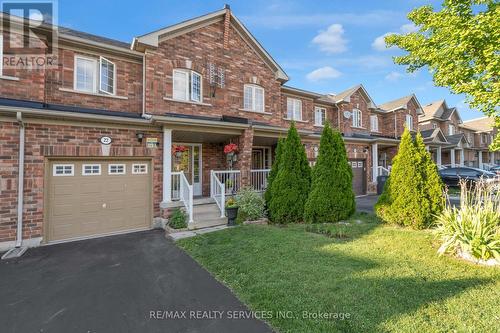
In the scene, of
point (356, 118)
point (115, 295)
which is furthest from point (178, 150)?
point (356, 118)

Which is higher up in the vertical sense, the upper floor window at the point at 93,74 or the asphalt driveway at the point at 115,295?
the upper floor window at the point at 93,74

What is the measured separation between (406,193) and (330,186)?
2.17 m

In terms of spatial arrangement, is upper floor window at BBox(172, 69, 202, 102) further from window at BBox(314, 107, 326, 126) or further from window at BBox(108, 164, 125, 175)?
window at BBox(314, 107, 326, 126)

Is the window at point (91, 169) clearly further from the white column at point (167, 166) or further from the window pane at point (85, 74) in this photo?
the window pane at point (85, 74)

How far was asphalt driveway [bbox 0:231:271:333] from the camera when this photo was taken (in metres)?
3.20

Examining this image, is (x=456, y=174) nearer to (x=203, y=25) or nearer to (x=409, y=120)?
(x=409, y=120)

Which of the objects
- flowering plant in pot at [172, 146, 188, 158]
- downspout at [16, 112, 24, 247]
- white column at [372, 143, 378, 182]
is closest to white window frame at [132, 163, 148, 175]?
flowering plant in pot at [172, 146, 188, 158]

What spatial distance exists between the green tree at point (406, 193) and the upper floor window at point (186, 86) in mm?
7820

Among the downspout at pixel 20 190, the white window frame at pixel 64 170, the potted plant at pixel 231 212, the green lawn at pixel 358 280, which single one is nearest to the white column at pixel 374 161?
the green lawn at pixel 358 280

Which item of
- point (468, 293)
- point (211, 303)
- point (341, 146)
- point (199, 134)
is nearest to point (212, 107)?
point (199, 134)

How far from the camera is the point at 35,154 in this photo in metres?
6.64

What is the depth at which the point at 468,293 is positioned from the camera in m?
3.53

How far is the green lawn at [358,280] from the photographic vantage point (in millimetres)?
2963

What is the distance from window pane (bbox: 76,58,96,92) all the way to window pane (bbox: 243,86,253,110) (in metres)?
6.08
